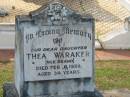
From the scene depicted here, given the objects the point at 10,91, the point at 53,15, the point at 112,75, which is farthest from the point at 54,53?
the point at 112,75

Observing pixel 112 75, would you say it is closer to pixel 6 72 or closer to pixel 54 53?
pixel 6 72

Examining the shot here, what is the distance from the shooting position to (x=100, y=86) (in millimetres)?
10773

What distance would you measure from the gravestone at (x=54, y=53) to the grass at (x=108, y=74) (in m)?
2.36

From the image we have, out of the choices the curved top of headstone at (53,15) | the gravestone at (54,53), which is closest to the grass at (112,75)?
the gravestone at (54,53)

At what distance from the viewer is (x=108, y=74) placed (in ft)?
38.8

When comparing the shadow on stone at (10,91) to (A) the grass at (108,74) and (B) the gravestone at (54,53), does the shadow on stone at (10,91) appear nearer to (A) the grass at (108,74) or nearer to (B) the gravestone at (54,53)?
(B) the gravestone at (54,53)

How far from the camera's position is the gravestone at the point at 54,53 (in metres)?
7.83

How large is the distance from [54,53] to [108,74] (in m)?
4.06

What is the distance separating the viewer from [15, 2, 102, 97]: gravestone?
7832mm

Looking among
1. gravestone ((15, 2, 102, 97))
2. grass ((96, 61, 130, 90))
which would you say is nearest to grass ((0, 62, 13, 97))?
grass ((96, 61, 130, 90))

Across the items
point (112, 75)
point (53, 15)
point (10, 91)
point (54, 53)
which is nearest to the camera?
point (53, 15)

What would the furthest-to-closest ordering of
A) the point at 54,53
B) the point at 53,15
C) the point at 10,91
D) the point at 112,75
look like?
the point at 112,75 < the point at 10,91 < the point at 54,53 < the point at 53,15

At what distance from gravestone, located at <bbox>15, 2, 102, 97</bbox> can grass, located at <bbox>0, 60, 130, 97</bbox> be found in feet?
7.76

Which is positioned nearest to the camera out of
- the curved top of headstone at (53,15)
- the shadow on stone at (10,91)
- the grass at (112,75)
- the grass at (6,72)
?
the curved top of headstone at (53,15)
